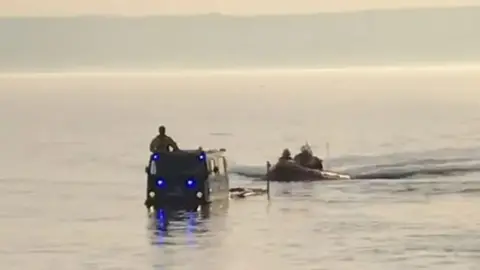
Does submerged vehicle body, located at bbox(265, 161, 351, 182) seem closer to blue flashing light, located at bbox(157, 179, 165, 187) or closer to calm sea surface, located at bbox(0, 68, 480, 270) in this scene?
calm sea surface, located at bbox(0, 68, 480, 270)

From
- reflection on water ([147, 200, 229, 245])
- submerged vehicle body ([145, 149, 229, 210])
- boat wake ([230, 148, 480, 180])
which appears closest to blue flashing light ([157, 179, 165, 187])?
submerged vehicle body ([145, 149, 229, 210])

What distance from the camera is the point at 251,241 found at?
142 ft

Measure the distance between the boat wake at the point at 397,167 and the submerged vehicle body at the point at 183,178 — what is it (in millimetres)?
16087

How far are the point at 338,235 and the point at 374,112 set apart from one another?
127 m

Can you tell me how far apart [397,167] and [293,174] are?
867 centimetres

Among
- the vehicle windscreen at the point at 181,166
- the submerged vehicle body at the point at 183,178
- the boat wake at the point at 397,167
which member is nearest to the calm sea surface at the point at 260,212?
the boat wake at the point at 397,167

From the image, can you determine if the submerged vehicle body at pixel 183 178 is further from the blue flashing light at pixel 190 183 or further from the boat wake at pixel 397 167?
the boat wake at pixel 397 167

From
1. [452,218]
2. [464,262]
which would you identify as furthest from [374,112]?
[464,262]

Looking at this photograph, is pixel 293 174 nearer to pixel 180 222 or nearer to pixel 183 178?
pixel 183 178

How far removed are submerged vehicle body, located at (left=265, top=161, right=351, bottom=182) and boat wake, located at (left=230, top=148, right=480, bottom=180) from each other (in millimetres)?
2116

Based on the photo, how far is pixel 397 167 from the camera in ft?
232

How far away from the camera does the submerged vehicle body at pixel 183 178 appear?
47.8 m

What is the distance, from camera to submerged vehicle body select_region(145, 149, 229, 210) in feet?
157

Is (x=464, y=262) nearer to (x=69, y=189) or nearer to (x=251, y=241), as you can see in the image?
(x=251, y=241)
